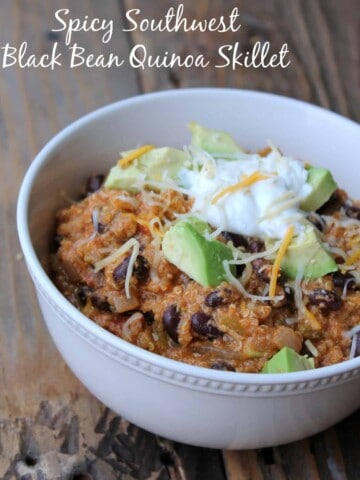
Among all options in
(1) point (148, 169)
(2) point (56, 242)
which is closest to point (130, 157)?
(1) point (148, 169)

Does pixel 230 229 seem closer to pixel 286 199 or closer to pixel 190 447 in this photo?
pixel 286 199

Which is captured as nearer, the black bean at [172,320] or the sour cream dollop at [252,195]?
the black bean at [172,320]

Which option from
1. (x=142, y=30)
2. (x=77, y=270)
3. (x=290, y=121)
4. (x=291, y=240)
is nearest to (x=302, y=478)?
(x=291, y=240)

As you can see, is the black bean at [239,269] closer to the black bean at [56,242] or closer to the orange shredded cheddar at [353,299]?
the orange shredded cheddar at [353,299]

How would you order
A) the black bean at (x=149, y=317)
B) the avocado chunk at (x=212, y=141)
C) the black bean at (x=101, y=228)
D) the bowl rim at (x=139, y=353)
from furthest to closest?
the avocado chunk at (x=212, y=141) → the black bean at (x=101, y=228) → the black bean at (x=149, y=317) → the bowl rim at (x=139, y=353)

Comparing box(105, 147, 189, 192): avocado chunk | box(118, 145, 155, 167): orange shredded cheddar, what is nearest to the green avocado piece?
box(105, 147, 189, 192): avocado chunk

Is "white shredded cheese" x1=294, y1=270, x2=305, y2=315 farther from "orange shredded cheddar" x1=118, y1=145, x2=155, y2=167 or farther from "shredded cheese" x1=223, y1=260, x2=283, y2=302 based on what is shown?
A: "orange shredded cheddar" x1=118, y1=145, x2=155, y2=167

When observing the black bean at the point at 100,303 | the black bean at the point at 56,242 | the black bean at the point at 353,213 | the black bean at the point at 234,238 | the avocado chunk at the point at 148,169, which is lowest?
the black bean at the point at 56,242

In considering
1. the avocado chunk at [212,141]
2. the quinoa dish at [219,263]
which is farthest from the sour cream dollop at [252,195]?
the avocado chunk at [212,141]

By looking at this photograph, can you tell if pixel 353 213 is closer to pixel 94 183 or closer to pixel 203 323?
pixel 203 323
